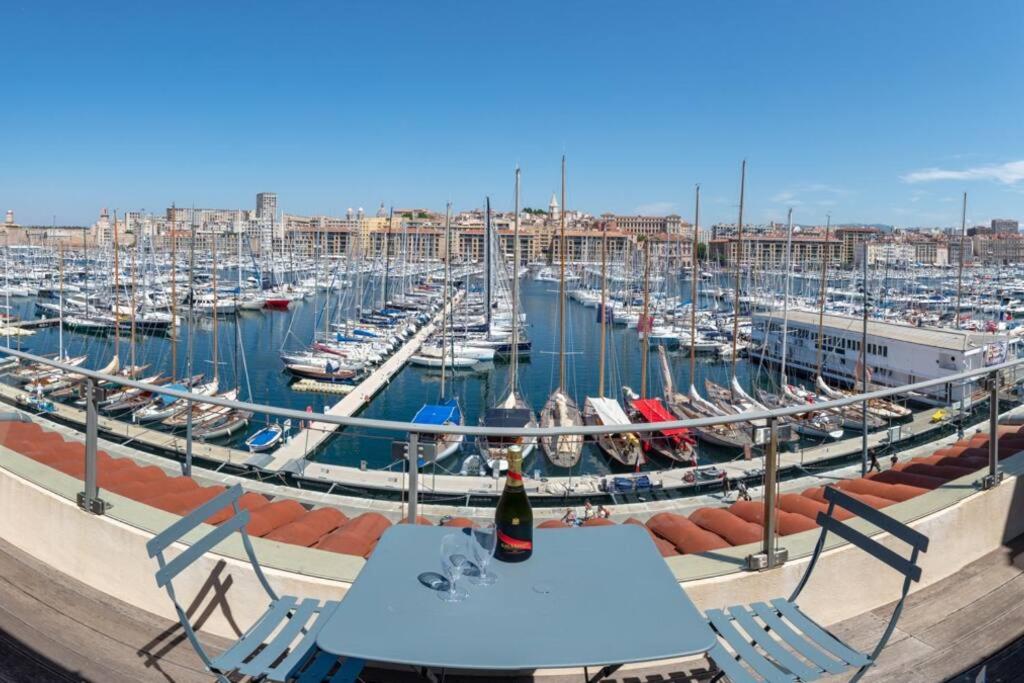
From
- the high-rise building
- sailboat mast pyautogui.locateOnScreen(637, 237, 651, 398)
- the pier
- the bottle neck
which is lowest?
the pier

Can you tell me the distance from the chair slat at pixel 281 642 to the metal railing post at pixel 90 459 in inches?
39.3

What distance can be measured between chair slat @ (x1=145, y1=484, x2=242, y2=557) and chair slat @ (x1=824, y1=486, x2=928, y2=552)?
1.78 m

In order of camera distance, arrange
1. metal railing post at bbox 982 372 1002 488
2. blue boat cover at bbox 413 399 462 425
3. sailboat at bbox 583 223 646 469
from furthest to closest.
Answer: blue boat cover at bbox 413 399 462 425, sailboat at bbox 583 223 646 469, metal railing post at bbox 982 372 1002 488

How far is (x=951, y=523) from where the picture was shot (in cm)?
260

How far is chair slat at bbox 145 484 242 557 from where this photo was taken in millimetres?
1715

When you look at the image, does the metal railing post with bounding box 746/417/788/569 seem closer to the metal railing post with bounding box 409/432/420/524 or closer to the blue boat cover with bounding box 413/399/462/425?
the metal railing post with bounding box 409/432/420/524

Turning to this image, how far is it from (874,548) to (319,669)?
1.42 m

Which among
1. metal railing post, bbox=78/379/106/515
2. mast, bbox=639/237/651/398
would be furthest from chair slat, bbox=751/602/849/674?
mast, bbox=639/237/651/398

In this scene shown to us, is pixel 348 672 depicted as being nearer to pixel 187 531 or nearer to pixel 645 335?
pixel 187 531

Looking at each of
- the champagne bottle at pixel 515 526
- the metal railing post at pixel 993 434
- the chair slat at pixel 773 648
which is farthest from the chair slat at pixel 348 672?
the metal railing post at pixel 993 434

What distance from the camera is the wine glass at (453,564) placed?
5.08 ft

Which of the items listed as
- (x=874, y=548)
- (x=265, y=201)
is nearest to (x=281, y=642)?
(x=874, y=548)

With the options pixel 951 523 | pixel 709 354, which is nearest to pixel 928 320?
pixel 709 354

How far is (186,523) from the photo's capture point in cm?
181
